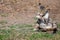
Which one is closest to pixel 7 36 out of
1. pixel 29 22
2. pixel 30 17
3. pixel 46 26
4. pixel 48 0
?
pixel 46 26

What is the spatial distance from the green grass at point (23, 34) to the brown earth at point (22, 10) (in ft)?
5.03

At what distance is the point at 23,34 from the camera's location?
8.90 m

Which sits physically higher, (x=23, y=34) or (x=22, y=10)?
(x=23, y=34)

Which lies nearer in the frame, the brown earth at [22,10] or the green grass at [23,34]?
the green grass at [23,34]

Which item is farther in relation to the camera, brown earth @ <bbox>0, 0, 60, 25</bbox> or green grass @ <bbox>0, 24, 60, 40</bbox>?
brown earth @ <bbox>0, 0, 60, 25</bbox>

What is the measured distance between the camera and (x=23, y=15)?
1286 cm

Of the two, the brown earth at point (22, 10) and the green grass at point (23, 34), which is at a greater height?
the green grass at point (23, 34)

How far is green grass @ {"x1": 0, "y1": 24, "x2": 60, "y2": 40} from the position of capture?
27.7ft

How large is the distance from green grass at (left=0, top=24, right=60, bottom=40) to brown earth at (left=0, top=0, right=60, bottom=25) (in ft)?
5.03

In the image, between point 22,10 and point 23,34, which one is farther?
point 22,10

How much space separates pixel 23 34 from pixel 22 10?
5.04 metres

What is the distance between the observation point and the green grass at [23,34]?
8438mm

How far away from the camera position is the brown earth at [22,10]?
39.2ft

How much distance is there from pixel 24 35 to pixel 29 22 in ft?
8.62
